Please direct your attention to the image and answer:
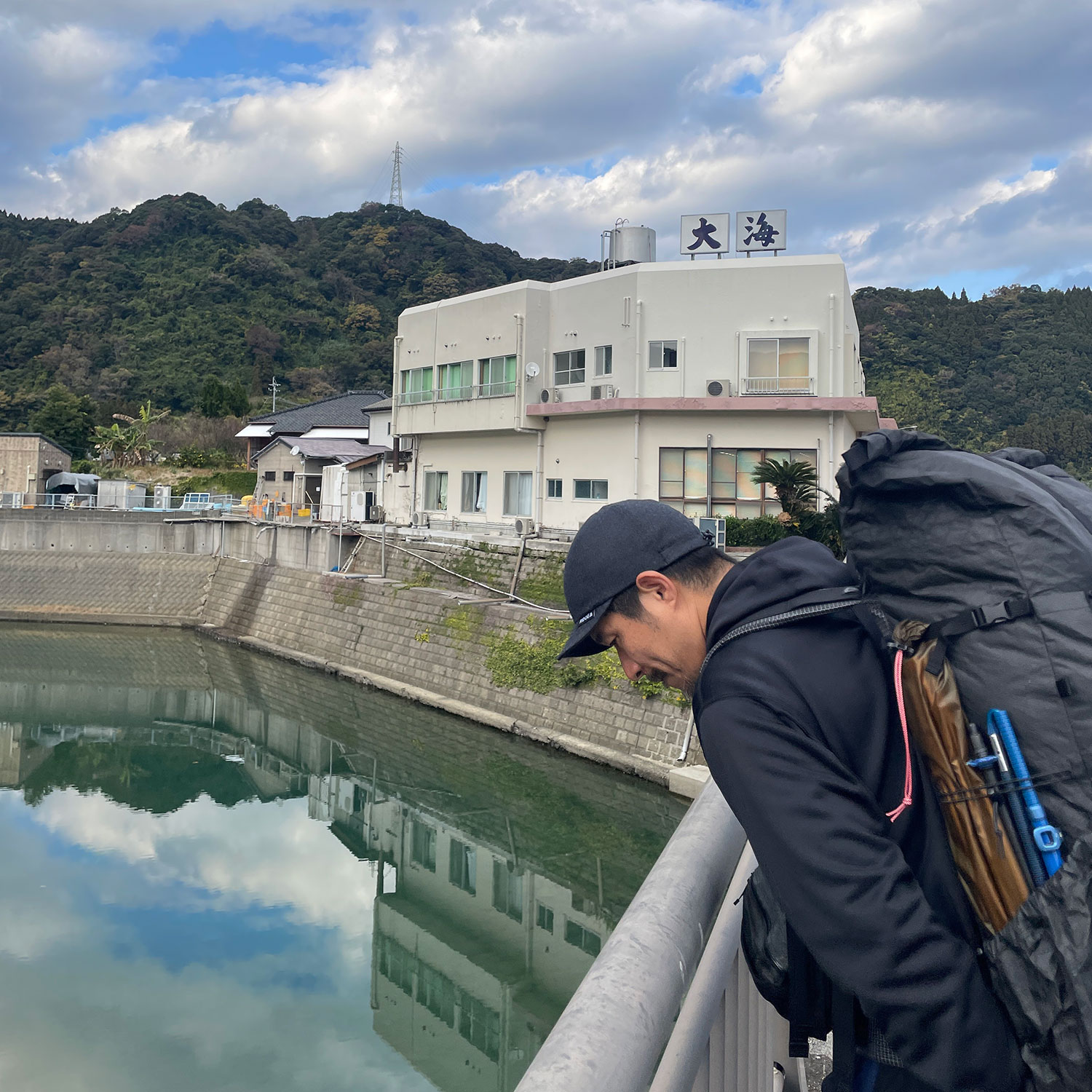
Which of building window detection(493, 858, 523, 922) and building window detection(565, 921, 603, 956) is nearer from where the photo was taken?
building window detection(565, 921, 603, 956)

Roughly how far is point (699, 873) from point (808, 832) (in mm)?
352

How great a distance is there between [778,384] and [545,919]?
10953mm

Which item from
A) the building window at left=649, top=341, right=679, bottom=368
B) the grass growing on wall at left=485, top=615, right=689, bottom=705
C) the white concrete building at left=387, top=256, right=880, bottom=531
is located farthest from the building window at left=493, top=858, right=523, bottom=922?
the building window at left=649, top=341, right=679, bottom=368

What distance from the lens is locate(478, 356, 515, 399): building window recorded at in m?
19.5

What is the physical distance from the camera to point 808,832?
979mm

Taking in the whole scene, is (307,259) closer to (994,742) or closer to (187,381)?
(187,381)

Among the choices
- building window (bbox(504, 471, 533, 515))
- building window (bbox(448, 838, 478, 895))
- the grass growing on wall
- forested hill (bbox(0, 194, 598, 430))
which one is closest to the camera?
building window (bbox(448, 838, 478, 895))

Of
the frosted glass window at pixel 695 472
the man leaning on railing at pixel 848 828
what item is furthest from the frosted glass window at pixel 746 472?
the man leaning on railing at pixel 848 828

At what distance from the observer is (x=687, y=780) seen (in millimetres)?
11211

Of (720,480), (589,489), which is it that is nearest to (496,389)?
(589,489)

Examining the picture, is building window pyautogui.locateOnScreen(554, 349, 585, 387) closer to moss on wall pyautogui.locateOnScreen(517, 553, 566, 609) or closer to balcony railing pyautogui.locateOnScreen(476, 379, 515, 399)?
balcony railing pyautogui.locateOnScreen(476, 379, 515, 399)

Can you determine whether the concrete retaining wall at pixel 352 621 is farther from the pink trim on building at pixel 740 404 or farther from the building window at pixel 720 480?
the pink trim on building at pixel 740 404

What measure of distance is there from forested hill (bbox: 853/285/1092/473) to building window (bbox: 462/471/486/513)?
1634 cm

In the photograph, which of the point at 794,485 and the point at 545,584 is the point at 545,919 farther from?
the point at 794,485
